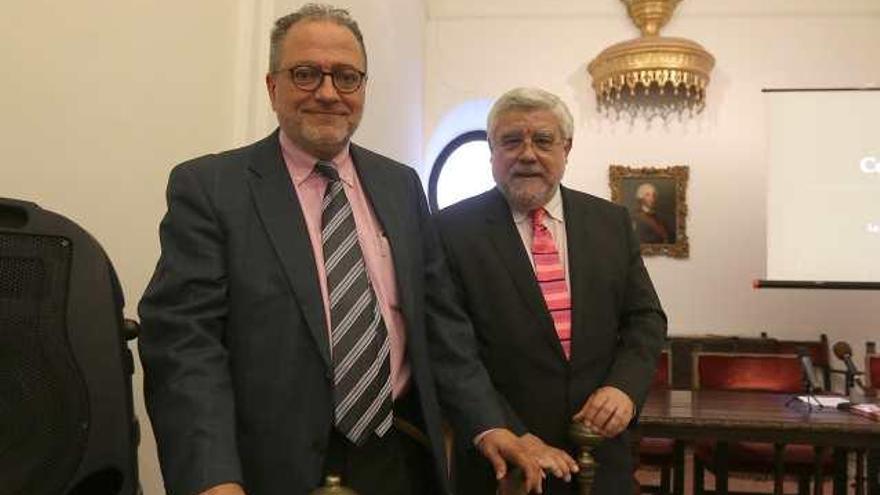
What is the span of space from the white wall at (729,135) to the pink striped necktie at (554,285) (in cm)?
420

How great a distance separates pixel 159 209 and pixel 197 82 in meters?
0.42

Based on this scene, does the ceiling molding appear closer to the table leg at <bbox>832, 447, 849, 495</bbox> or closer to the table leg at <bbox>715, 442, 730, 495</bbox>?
the table leg at <bbox>832, 447, 849, 495</bbox>

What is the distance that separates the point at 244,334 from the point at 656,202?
5.15m

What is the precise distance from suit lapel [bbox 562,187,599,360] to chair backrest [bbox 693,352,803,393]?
2.46 meters

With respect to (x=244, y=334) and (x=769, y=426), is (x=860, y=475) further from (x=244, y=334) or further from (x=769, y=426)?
(x=244, y=334)

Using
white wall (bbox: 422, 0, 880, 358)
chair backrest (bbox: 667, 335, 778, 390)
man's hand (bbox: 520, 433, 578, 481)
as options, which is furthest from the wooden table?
white wall (bbox: 422, 0, 880, 358)

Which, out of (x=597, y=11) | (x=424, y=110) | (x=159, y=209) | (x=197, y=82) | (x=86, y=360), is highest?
(x=597, y=11)

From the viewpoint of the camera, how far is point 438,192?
7223 mm

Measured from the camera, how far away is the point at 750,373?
4.14 m

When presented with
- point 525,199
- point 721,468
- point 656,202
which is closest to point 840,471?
point 721,468

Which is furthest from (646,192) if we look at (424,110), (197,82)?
(197,82)

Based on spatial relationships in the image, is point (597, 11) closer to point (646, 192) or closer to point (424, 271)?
point (646, 192)

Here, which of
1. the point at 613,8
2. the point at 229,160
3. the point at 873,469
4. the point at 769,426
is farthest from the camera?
the point at 613,8

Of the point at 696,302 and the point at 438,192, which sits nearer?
the point at 696,302
